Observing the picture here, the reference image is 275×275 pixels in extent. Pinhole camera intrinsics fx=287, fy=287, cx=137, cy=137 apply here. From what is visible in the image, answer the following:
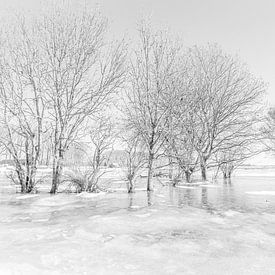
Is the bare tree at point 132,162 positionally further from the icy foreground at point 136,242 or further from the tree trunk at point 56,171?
the icy foreground at point 136,242

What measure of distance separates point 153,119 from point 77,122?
3516mm

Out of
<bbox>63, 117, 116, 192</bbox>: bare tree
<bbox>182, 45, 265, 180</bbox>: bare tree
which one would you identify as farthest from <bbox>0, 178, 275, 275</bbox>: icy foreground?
<bbox>182, 45, 265, 180</bbox>: bare tree

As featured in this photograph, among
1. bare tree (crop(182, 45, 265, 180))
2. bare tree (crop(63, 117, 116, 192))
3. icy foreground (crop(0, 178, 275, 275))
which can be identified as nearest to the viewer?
icy foreground (crop(0, 178, 275, 275))

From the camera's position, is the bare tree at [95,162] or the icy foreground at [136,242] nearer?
the icy foreground at [136,242]

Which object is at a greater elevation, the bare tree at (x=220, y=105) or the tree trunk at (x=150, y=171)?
the bare tree at (x=220, y=105)


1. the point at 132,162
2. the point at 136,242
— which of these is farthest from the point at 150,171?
the point at 136,242

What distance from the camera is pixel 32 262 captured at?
291 centimetres

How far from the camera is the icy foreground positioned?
290 cm

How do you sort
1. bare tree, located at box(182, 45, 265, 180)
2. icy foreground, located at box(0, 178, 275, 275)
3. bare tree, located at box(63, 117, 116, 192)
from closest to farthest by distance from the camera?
icy foreground, located at box(0, 178, 275, 275)
bare tree, located at box(63, 117, 116, 192)
bare tree, located at box(182, 45, 265, 180)

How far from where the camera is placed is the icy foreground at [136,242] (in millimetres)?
2898

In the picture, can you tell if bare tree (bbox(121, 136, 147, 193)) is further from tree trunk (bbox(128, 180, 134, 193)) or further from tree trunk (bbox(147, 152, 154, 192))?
tree trunk (bbox(147, 152, 154, 192))

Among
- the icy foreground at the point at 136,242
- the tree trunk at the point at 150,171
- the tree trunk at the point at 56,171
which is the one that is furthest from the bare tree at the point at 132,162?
the icy foreground at the point at 136,242

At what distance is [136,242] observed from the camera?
153 inches

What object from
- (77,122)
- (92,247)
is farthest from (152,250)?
(77,122)
